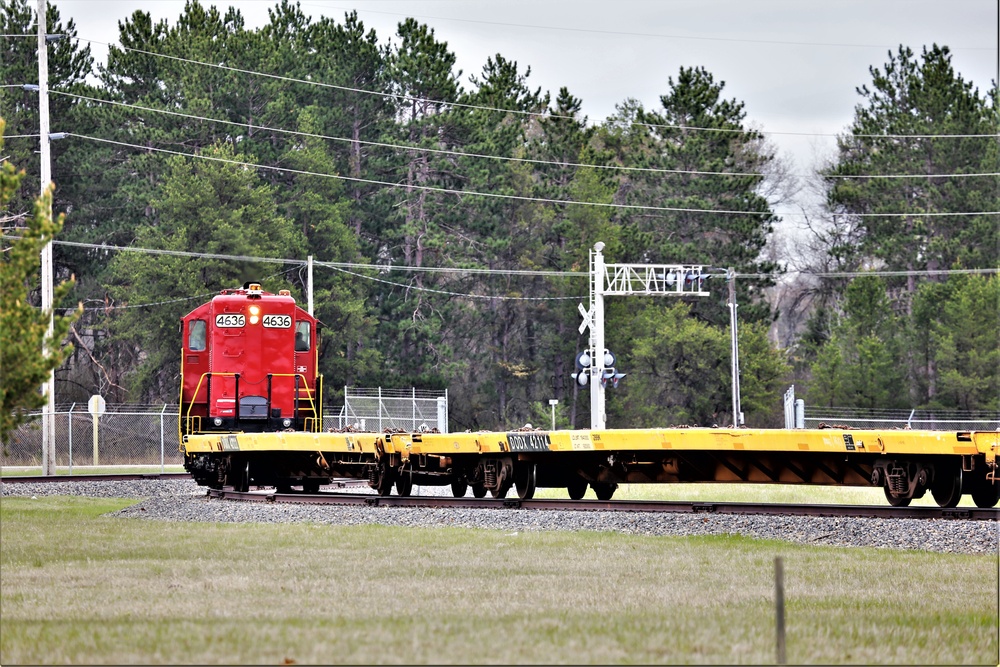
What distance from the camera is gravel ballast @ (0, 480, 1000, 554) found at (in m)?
15.0

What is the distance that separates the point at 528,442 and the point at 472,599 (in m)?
8.78

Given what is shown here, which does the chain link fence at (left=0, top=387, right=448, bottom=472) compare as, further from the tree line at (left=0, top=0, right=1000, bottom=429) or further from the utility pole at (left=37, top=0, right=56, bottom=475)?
the utility pole at (left=37, top=0, right=56, bottom=475)

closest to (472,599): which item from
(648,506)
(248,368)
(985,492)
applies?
(648,506)

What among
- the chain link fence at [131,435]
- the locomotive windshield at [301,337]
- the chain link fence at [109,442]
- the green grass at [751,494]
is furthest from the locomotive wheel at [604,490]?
the chain link fence at [109,442]

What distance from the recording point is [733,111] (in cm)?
7162

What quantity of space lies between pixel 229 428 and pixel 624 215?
50.0 meters

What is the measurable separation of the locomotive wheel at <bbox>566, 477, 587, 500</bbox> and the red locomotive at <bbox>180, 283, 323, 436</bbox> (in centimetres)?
644

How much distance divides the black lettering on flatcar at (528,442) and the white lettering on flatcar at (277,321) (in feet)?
26.6

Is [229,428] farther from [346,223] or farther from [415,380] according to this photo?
[346,223]

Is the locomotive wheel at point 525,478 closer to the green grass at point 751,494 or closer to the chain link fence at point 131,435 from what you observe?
the green grass at point 751,494

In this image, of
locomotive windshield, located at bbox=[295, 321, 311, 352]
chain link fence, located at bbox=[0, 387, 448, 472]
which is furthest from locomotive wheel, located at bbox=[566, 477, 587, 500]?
chain link fence, located at bbox=[0, 387, 448, 472]

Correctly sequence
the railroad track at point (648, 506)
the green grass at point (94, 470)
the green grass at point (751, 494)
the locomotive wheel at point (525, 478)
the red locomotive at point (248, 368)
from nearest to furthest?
the railroad track at point (648, 506)
the locomotive wheel at point (525, 478)
the green grass at point (751, 494)
the red locomotive at point (248, 368)
the green grass at point (94, 470)

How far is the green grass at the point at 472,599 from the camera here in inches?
328

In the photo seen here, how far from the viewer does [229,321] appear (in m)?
25.9
